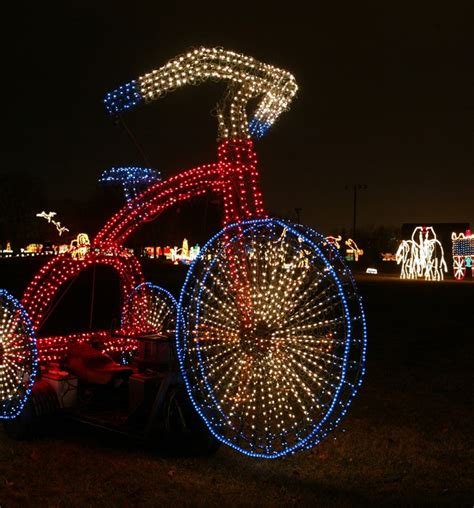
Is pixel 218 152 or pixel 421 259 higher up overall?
pixel 421 259

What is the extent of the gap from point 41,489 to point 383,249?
80512 mm

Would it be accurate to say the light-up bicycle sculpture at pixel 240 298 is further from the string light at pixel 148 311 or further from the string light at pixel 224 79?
the string light at pixel 148 311

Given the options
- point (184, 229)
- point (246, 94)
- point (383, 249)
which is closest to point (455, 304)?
point (246, 94)

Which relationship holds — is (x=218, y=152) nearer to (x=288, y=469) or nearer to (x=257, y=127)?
(x=257, y=127)

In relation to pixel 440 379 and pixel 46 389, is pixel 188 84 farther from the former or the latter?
pixel 440 379

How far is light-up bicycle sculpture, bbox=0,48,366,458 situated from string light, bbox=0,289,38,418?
0.04 ft

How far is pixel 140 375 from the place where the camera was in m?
5.72

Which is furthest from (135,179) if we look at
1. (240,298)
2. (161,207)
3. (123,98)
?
(240,298)

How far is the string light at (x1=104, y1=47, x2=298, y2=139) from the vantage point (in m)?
5.73

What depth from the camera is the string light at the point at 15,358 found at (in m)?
5.91

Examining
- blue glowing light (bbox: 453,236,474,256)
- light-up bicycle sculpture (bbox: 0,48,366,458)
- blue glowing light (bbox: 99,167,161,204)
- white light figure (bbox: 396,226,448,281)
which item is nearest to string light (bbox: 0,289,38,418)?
light-up bicycle sculpture (bbox: 0,48,366,458)

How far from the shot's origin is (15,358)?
6.13m

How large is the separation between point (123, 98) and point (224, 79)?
938 mm

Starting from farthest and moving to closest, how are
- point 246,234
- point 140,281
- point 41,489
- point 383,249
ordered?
point 383,249 < point 140,281 < point 246,234 < point 41,489
